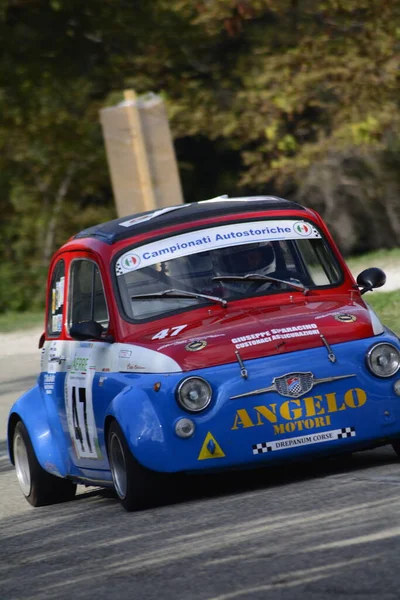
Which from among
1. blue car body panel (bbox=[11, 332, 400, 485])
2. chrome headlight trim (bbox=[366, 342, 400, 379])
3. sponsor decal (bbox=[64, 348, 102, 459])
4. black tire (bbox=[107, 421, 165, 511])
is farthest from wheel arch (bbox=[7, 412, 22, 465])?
chrome headlight trim (bbox=[366, 342, 400, 379])

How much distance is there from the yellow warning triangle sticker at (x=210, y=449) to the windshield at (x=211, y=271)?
45.4 inches

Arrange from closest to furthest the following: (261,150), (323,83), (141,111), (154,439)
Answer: (154,439)
(141,111)
(323,83)
(261,150)

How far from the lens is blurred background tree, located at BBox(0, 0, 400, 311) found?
30125 mm

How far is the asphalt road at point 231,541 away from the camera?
5496 mm

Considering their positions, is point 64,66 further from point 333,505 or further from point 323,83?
point 333,505

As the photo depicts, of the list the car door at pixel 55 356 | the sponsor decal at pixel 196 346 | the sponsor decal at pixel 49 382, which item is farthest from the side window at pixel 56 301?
the sponsor decal at pixel 196 346

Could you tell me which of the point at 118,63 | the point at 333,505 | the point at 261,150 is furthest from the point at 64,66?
the point at 333,505

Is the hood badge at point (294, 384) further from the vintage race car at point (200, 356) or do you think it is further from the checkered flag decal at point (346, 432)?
the checkered flag decal at point (346, 432)

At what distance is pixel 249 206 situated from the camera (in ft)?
29.5

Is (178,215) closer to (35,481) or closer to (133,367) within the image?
(133,367)

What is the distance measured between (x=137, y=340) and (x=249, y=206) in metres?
1.38

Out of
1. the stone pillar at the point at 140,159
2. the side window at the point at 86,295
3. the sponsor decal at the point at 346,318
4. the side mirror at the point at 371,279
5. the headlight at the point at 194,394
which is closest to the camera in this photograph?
the headlight at the point at 194,394

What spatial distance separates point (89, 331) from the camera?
8391mm

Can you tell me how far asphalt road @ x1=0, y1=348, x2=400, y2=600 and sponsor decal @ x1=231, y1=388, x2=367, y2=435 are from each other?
1.18 feet
